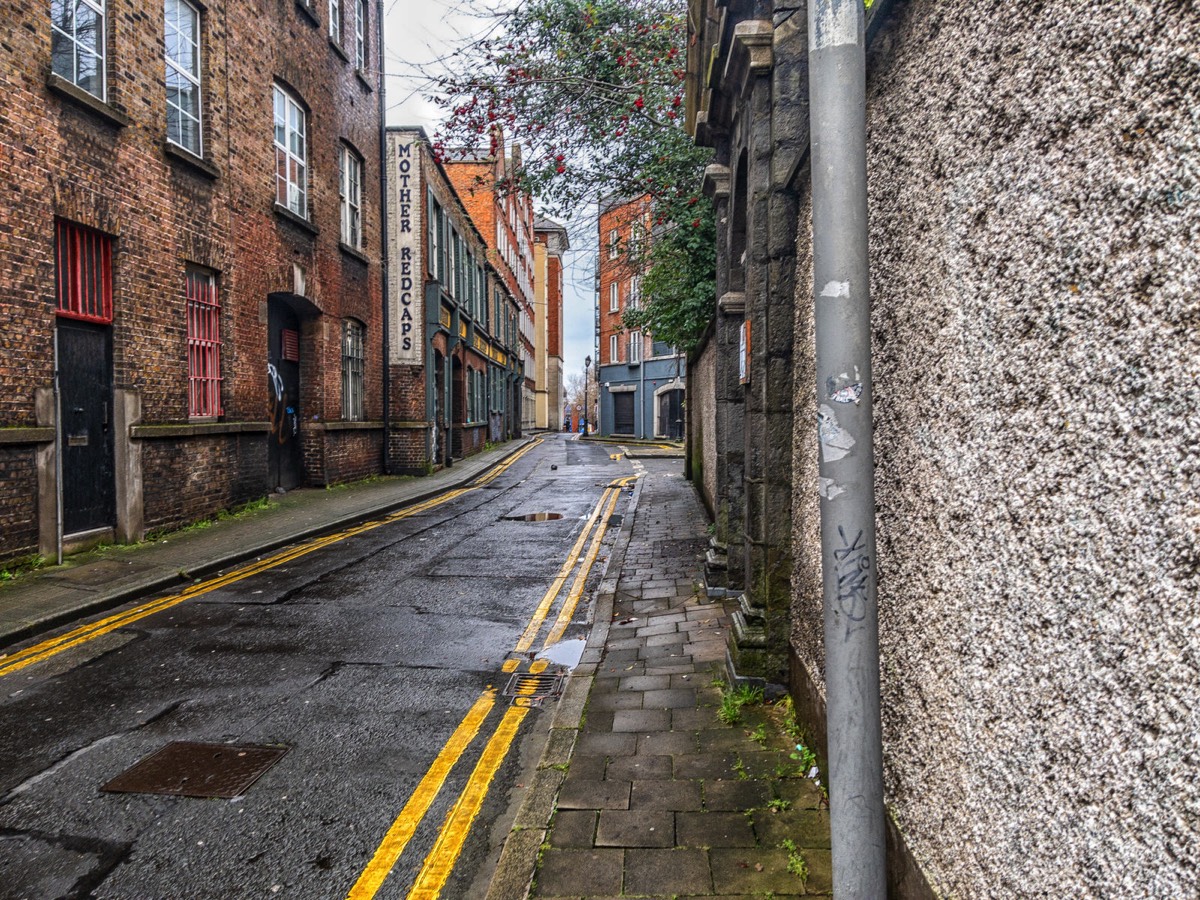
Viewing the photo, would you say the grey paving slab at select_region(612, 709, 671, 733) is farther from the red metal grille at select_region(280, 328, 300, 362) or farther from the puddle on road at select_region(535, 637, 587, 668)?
the red metal grille at select_region(280, 328, 300, 362)

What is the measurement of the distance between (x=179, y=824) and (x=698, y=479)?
11640 mm

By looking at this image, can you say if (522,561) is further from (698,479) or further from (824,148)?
(824,148)

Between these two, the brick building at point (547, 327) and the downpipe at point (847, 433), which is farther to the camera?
the brick building at point (547, 327)

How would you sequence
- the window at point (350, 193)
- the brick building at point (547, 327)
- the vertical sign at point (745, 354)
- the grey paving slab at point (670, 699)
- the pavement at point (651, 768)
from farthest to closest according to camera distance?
the brick building at point (547, 327) < the window at point (350, 193) < the vertical sign at point (745, 354) < the grey paving slab at point (670, 699) < the pavement at point (651, 768)

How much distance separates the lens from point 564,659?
5.60 m

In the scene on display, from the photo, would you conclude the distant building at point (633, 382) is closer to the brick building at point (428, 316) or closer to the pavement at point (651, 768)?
the brick building at point (428, 316)

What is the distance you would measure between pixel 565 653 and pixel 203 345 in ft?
27.6

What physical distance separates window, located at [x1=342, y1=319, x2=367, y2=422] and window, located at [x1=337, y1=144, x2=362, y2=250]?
1794mm

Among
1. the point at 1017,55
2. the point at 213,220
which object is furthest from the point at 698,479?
the point at 1017,55

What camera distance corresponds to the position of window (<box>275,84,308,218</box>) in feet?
46.0

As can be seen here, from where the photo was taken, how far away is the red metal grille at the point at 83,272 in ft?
28.4

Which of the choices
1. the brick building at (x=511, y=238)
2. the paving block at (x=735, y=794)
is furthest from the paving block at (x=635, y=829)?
the brick building at (x=511, y=238)

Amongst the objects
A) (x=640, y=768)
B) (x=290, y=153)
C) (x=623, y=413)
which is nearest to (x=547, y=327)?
(x=623, y=413)

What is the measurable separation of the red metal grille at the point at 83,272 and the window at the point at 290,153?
475cm
